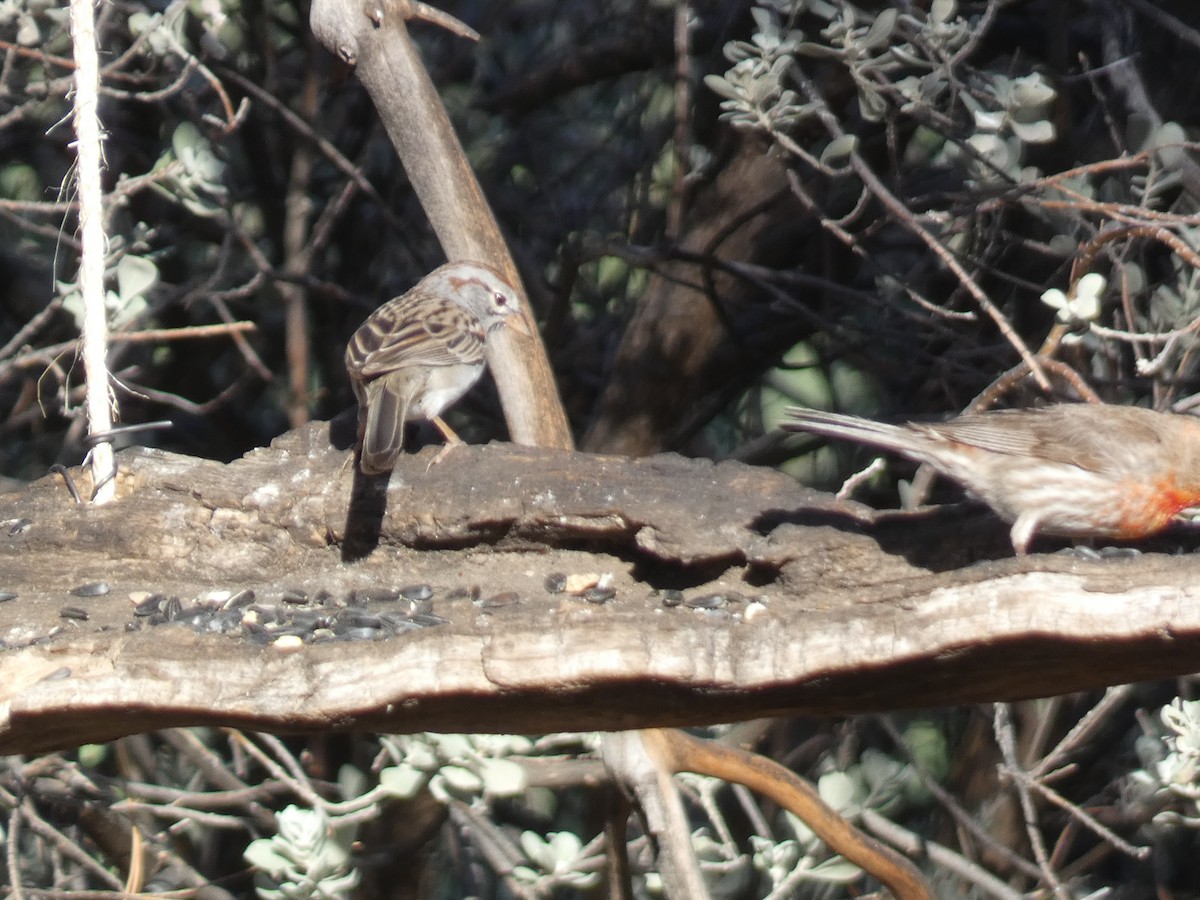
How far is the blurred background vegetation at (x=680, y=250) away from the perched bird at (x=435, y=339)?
689 millimetres

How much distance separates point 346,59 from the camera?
5.16 m

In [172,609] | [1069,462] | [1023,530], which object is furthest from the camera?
[1069,462]

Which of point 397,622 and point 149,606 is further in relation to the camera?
point 149,606

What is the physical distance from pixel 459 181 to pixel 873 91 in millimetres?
1372

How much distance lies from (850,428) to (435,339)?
185cm

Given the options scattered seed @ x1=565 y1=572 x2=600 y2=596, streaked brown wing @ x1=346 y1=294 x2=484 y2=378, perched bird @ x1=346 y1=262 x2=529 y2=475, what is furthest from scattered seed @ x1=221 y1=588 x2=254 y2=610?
streaked brown wing @ x1=346 y1=294 x2=484 y2=378

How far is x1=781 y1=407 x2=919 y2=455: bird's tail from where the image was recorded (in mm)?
4121

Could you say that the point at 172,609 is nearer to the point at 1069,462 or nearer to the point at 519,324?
the point at 519,324

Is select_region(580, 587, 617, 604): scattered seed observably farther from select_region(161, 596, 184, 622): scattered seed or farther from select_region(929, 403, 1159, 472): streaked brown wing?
select_region(929, 403, 1159, 472): streaked brown wing

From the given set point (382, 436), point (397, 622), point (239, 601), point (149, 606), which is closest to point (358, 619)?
point (397, 622)

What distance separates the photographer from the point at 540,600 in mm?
3666

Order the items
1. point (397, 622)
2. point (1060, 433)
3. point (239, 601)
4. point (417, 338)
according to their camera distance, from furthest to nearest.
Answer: point (417, 338), point (1060, 433), point (239, 601), point (397, 622)

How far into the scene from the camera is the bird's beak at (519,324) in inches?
213

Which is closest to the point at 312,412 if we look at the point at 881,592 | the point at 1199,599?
the point at 881,592
